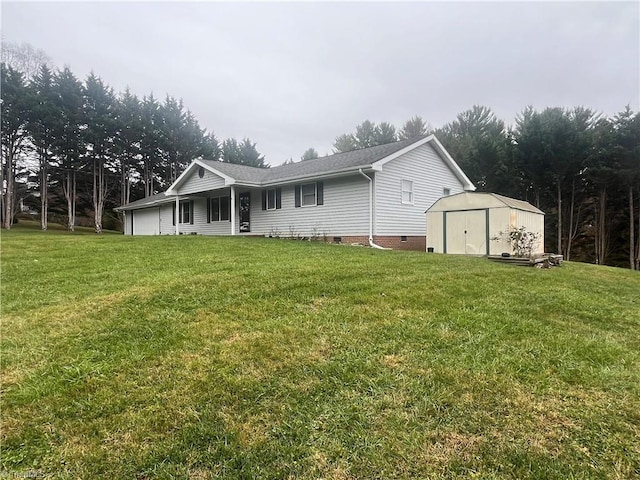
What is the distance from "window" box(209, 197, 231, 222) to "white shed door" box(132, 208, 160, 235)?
265 inches

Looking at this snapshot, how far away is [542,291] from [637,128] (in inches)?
783

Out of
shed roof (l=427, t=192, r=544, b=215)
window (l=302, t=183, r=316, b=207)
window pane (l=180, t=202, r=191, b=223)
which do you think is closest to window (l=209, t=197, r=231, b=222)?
window pane (l=180, t=202, r=191, b=223)

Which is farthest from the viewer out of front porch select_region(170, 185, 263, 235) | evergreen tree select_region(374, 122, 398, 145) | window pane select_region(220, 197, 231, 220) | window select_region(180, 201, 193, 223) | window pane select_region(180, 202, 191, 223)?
evergreen tree select_region(374, 122, 398, 145)

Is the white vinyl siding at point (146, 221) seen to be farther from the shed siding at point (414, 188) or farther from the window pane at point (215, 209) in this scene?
the shed siding at point (414, 188)

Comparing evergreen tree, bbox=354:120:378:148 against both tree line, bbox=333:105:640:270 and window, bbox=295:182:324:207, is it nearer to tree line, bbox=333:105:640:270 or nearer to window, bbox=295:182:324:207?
tree line, bbox=333:105:640:270

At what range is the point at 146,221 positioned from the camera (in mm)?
26562

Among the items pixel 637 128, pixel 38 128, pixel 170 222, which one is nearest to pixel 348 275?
pixel 170 222

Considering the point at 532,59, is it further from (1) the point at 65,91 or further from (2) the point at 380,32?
(1) the point at 65,91

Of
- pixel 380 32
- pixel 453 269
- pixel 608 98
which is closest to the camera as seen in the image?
pixel 453 269

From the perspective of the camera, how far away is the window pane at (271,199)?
Result: 686 inches

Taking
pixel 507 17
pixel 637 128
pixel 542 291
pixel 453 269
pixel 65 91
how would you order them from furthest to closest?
pixel 65 91 < pixel 637 128 < pixel 507 17 < pixel 453 269 < pixel 542 291

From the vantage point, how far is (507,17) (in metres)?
11.6

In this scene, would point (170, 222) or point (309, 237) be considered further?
point (170, 222)

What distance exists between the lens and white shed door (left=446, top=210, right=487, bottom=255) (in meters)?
12.4
